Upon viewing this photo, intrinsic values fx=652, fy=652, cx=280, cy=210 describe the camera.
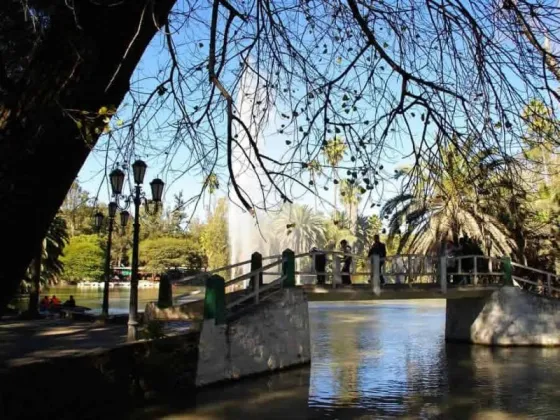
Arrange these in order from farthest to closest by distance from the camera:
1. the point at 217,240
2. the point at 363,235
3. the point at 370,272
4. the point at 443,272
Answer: the point at 363,235 → the point at 217,240 → the point at 443,272 → the point at 370,272

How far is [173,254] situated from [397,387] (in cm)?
6597

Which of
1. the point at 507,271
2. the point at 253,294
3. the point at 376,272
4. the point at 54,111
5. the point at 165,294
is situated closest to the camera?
the point at 54,111

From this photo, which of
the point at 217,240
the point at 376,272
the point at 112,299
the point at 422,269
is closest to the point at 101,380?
the point at 376,272

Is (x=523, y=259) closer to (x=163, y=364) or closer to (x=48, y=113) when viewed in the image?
(x=163, y=364)

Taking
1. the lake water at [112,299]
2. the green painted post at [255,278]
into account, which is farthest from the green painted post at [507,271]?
the lake water at [112,299]

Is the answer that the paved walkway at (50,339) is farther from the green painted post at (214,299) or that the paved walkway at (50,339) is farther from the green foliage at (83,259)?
the green foliage at (83,259)

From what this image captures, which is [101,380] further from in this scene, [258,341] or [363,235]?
[363,235]

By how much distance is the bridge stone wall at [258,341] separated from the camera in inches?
540

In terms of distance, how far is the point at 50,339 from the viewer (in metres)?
15.5

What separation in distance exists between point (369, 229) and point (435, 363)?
1655 inches

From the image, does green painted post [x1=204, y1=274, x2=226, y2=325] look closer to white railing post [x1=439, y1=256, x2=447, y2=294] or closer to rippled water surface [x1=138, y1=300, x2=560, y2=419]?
rippled water surface [x1=138, y1=300, x2=560, y2=419]

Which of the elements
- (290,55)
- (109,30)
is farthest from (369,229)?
(109,30)

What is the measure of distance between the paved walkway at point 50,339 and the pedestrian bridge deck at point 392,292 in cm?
531

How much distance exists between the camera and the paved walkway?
1211 cm
